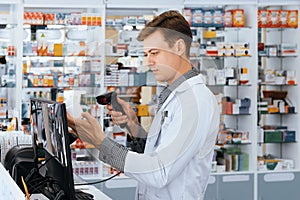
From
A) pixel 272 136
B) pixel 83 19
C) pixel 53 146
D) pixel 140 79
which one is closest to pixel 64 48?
pixel 83 19

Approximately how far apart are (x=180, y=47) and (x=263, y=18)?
4.10 m

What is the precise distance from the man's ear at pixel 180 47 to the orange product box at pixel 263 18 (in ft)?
13.3

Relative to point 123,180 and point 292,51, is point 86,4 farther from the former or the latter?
point 292,51

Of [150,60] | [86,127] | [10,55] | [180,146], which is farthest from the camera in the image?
[10,55]

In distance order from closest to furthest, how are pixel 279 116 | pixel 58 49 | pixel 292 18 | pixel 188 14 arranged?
1. pixel 58 49
2. pixel 188 14
3. pixel 292 18
4. pixel 279 116

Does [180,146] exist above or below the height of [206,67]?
below

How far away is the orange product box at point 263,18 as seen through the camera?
641 cm

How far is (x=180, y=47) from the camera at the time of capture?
8.28ft

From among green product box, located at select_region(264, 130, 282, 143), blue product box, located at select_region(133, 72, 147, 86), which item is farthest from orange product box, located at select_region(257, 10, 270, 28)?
blue product box, located at select_region(133, 72, 147, 86)

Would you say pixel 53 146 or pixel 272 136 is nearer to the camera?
pixel 53 146

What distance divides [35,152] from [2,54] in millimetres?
3483

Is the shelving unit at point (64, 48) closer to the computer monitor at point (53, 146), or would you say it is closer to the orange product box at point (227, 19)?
the orange product box at point (227, 19)

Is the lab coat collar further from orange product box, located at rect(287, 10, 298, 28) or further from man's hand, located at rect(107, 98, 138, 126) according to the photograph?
orange product box, located at rect(287, 10, 298, 28)

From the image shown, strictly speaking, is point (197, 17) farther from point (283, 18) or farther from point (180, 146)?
point (180, 146)
